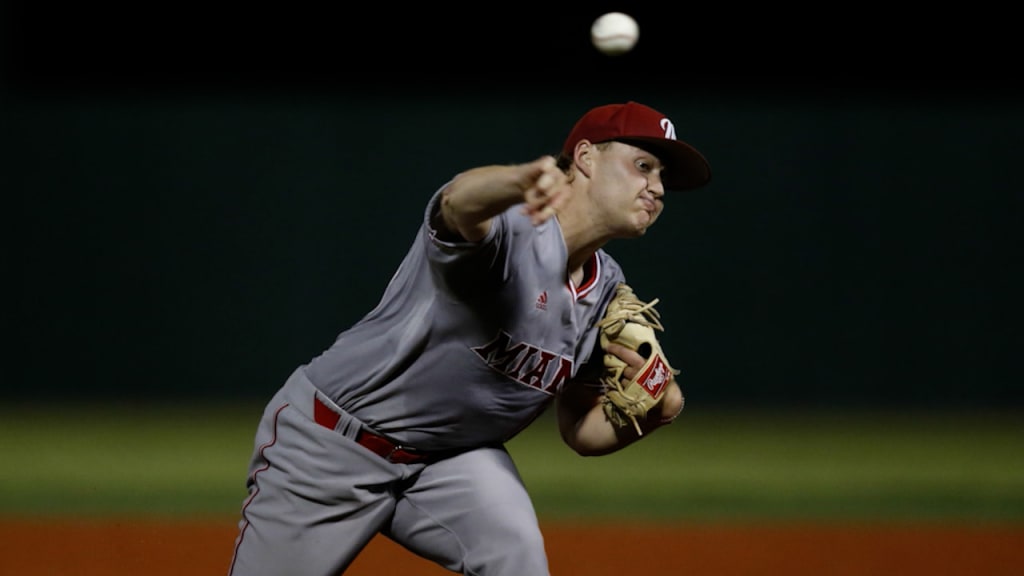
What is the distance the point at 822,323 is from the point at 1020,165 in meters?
1.81

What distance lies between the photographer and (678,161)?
318 centimetres

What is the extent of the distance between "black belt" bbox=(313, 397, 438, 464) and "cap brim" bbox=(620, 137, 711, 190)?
94 centimetres

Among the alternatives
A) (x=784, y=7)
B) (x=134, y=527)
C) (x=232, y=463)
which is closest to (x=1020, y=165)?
(x=784, y=7)

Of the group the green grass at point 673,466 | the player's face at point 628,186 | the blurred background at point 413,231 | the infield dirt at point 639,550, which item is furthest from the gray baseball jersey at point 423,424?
the blurred background at point 413,231

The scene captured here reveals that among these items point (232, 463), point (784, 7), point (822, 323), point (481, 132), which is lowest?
point (232, 463)

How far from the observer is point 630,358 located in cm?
319

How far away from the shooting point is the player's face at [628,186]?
9.84 ft

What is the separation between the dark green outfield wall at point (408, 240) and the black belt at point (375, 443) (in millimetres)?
5668

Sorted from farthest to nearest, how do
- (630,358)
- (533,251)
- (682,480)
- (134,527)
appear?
(682,480) < (134,527) < (630,358) < (533,251)

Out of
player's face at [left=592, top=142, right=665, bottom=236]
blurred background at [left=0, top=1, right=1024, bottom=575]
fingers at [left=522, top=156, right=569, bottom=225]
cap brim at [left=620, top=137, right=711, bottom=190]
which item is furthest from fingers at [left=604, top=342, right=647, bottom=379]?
blurred background at [left=0, top=1, right=1024, bottom=575]

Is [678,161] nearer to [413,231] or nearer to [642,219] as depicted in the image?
[642,219]

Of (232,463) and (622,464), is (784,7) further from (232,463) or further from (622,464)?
(232,463)

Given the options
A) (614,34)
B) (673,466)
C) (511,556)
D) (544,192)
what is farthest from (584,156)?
(673,466)

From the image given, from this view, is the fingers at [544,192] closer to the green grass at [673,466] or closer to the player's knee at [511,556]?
the player's knee at [511,556]
